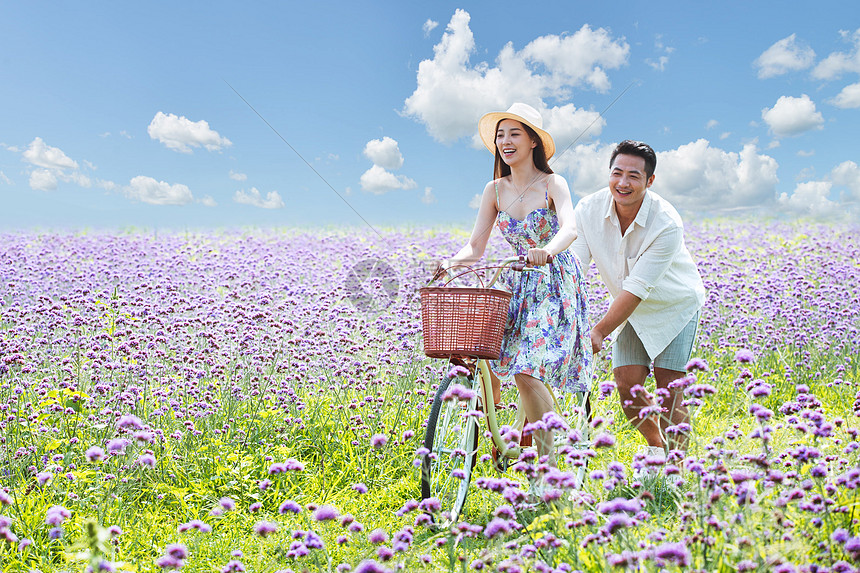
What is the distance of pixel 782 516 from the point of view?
2.22 meters

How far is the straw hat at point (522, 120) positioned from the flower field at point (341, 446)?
1394 millimetres

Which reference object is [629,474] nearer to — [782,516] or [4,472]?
[782,516]

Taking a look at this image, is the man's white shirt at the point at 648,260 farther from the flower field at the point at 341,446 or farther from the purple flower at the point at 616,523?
the purple flower at the point at 616,523

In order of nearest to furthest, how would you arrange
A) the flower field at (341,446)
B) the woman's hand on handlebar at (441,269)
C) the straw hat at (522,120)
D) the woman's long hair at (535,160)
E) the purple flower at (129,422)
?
1. the flower field at (341,446)
2. the purple flower at (129,422)
3. the woman's hand on handlebar at (441,269)
4. the straw hat at (522,120)
5. the woman's long hair at (535,160)

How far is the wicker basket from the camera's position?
2.90 metres

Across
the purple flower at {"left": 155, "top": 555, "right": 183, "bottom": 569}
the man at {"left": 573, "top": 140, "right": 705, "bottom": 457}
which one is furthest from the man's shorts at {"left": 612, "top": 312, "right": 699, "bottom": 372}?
the purple flower at {"left": 155, "top": 555, "right": 183, "bottom": 569}

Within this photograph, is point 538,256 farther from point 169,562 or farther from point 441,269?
point 169,562

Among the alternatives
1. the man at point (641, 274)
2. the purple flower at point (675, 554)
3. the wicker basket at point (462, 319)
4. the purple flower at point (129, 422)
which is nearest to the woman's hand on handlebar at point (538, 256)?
the wicker basket at point (462, 319)

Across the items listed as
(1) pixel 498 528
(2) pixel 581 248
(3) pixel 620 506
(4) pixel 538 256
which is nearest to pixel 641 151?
(2) pixel 581 248

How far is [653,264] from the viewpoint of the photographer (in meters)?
3.45

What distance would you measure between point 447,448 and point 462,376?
0.39 m

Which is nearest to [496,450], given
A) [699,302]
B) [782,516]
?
[699,302]

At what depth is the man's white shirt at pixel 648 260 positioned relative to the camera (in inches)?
137

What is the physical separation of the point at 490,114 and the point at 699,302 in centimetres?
148
